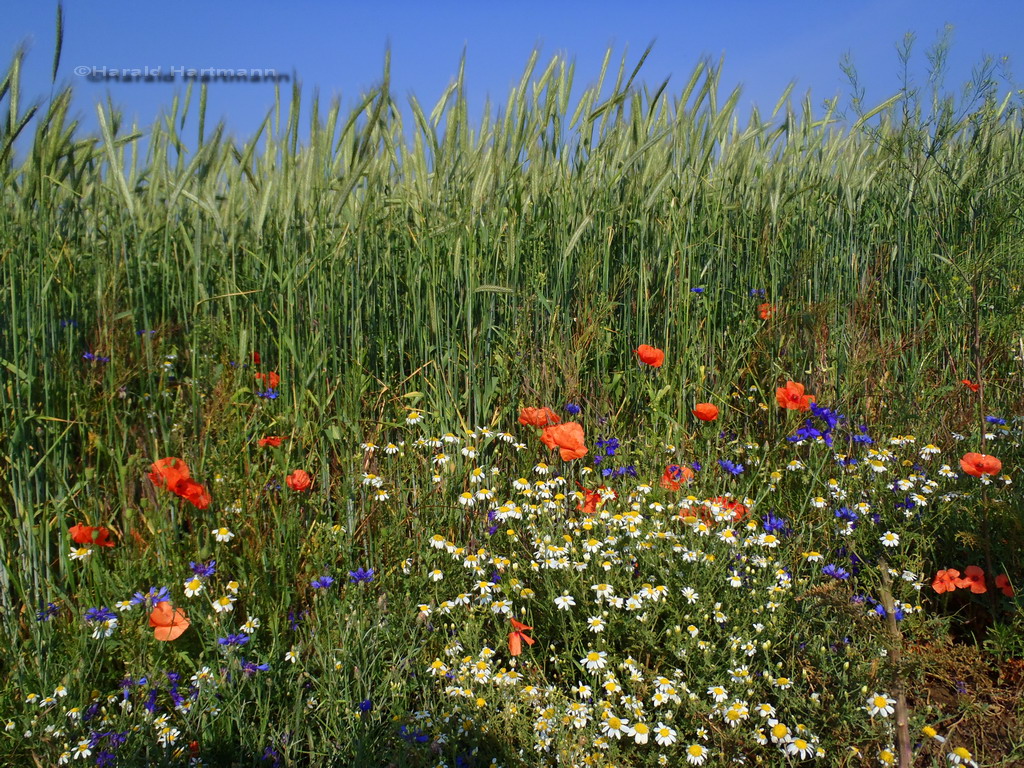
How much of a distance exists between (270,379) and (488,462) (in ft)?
2.10

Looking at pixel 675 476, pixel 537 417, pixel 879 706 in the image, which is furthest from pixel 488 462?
pixel 879 706

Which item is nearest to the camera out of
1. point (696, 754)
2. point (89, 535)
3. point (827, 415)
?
point (696, 754)

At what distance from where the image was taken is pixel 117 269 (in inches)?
77.5

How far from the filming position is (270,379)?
2156mm

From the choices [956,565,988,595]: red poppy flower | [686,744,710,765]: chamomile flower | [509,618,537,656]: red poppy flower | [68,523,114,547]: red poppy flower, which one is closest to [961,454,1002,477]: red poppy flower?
[956,565,988,595]: red poppy flower

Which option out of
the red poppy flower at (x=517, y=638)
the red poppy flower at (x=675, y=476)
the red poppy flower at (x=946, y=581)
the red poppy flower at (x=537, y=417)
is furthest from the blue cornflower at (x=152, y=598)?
the red poppy flower at (x=946, y=581)

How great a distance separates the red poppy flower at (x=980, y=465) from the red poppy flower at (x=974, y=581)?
22 centimetres

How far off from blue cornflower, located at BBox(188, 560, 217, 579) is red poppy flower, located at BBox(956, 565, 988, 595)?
5.38ft

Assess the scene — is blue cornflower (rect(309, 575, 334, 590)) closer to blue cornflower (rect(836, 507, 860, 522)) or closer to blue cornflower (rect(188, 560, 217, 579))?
blue cornflower (rect(188, 560, 217, 579))

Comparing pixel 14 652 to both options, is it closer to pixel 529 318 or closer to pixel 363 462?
pixel 363 462

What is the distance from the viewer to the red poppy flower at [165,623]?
154cm

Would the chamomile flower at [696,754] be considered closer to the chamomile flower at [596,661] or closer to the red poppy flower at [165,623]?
the chamomile flower at [596,661]

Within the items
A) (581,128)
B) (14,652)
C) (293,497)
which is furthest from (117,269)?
(581,128)

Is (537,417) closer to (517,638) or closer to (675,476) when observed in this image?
(675,476)
